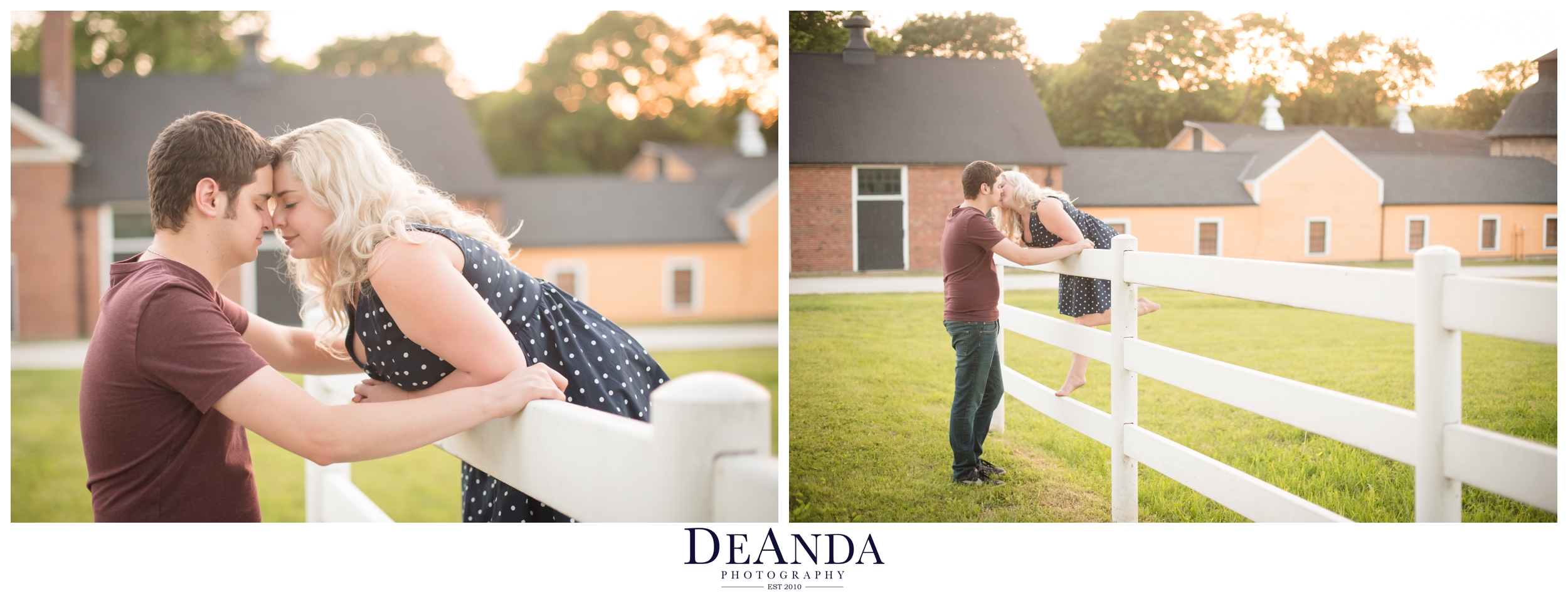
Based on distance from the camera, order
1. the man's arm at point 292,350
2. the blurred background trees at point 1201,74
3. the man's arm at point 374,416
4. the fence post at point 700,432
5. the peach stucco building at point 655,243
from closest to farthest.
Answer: the fence post at point 700,432, the man's arm at point 374,416, the man's arm at point 292,350, the blurred background trees at point 1201,74, the peach stucco building at point 655,243

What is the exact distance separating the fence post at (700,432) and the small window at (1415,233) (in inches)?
60.6

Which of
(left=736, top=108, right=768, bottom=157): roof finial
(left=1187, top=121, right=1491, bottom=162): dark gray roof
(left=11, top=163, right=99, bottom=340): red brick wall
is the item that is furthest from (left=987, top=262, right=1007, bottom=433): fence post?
(left=736, top=108, right=768, bottom=157): roof finial

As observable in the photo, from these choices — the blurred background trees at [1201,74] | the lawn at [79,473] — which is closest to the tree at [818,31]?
the blurred background trees at [1201,74]

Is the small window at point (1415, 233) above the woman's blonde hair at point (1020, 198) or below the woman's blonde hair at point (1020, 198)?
below

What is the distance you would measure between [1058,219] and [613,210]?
60.1 ft

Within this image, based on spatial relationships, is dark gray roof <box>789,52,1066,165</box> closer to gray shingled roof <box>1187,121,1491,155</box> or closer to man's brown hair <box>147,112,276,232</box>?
gray shingled roof <box>1187,121,1491,155</box>

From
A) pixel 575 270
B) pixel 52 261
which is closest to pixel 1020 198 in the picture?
pixel 52 261

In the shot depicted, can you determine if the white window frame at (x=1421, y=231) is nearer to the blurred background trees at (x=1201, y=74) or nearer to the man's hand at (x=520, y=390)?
the blurred background trees at (x=1201, y=74)

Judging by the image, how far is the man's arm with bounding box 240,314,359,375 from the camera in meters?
1.79

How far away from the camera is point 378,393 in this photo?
58.6 inches

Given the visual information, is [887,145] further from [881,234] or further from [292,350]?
[292,350]

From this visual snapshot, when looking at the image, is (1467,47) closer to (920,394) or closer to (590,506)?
(920,394)

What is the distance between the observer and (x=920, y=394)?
2.16 metres

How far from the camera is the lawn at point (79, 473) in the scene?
4770mm
